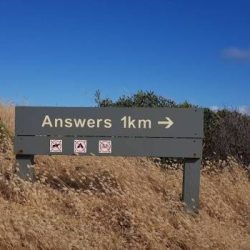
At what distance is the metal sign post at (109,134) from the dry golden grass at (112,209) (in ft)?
1.29

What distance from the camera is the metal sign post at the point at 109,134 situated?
25.3 ft

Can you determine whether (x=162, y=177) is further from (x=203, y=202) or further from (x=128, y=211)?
(x=128, y=211)

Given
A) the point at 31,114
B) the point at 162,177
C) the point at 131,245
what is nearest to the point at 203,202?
the point at 162,177

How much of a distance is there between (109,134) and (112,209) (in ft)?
3.55

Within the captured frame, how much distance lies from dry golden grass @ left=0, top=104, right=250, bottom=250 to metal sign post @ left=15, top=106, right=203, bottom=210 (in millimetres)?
392

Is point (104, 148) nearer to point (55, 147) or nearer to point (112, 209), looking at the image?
point (55, 147)

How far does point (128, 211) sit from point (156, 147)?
1.19m

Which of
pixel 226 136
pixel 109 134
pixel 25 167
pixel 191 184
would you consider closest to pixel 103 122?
pixel 109 134

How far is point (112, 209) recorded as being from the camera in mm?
7133

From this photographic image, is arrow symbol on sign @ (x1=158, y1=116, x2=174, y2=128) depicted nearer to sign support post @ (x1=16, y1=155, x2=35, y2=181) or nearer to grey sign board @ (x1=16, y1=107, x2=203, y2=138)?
grey sign board @ (x1=16, y1=107, x2=203, y2=138)

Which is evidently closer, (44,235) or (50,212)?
(44,235)

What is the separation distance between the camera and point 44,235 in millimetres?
5895

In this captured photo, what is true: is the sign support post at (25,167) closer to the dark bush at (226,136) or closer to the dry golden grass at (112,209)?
the dry golden grass at (112,209)

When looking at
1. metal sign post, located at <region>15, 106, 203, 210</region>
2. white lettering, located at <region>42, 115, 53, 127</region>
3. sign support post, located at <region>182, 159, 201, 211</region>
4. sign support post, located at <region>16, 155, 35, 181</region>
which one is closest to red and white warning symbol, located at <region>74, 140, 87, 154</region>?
metal sign post, located at <region>15, 106, 203, 210</region>
